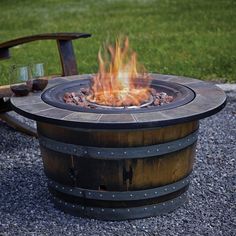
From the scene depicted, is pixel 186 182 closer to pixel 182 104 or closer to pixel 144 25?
pixel 182 104

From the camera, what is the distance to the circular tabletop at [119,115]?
10.3 feet

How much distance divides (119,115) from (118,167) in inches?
12.1

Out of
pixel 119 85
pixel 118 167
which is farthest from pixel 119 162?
pixel 119 85

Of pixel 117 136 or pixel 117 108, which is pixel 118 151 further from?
pixel 117 108

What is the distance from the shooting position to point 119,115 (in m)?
3.27

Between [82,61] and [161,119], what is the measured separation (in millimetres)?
5027

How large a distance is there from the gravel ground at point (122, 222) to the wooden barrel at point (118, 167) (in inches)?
3.7

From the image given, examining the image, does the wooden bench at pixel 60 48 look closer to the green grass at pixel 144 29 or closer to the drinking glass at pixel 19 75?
the drinking glass at pixel 19 75

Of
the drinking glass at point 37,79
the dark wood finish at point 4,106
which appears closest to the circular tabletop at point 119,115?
the drinking glass at point 37,79

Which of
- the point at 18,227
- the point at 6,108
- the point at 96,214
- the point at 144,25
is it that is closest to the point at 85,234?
the point at 96,214

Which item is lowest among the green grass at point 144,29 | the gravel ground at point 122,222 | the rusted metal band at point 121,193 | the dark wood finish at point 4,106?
the green grass at point 144,29

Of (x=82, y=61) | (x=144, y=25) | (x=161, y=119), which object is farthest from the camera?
(x=144, y=25)

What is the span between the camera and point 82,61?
318 inches

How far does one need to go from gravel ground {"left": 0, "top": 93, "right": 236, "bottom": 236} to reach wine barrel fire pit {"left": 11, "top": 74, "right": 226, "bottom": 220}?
0.28 feet
